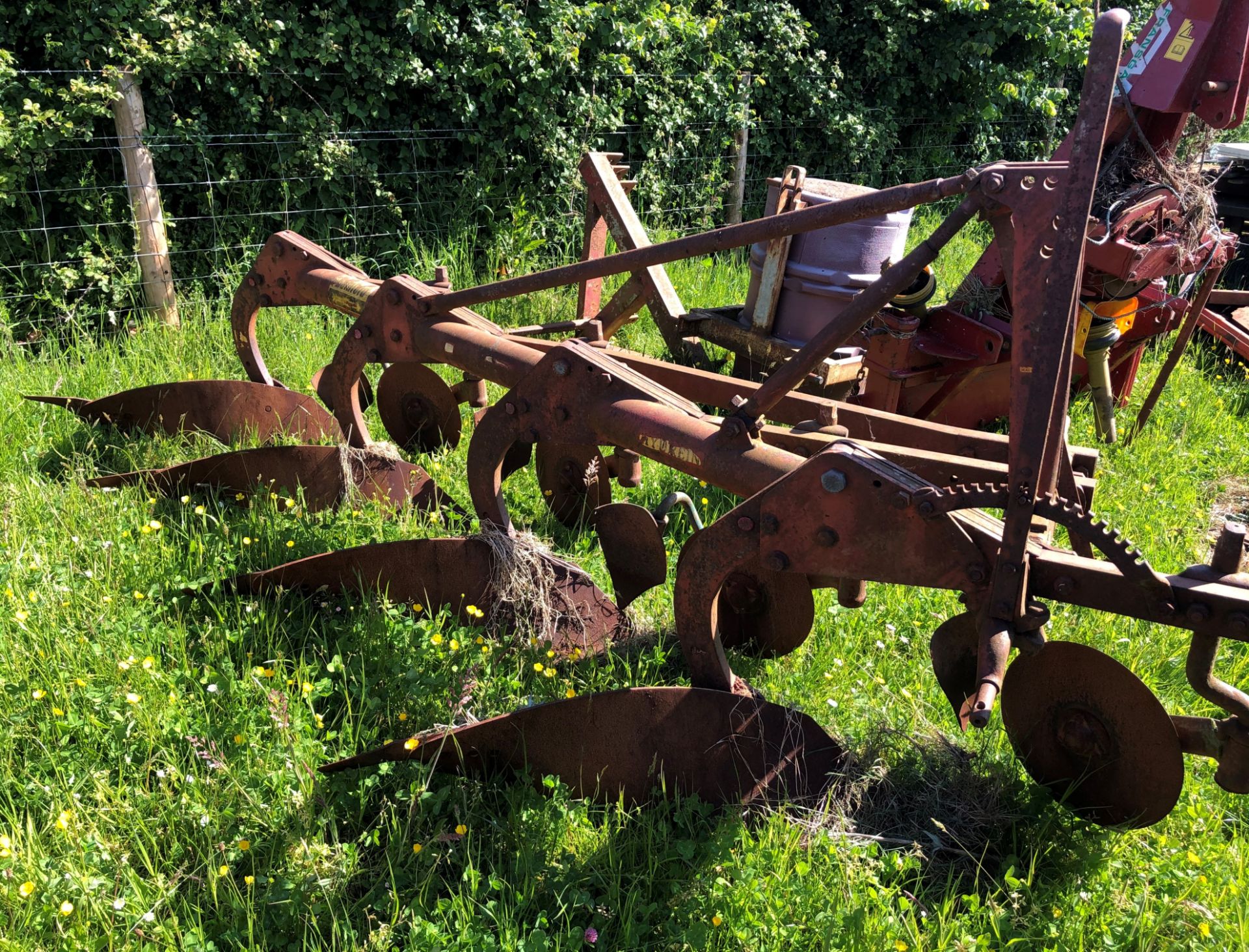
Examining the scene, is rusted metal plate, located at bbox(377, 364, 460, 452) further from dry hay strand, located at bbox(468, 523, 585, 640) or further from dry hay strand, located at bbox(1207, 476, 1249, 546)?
dry hay strand, located at bbox(1207, 476, 1249, 546)

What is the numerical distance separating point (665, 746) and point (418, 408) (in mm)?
2026

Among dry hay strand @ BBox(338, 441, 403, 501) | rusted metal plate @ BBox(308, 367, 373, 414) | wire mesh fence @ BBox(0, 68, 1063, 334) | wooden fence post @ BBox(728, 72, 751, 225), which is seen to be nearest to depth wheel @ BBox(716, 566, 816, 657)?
dry hay strand @ BBox(338, 441, 403, 501)

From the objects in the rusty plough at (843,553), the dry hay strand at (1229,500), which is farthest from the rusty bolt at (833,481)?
the dry hay strand at (1229,500)

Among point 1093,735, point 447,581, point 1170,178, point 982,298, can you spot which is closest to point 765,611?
point 1093,735

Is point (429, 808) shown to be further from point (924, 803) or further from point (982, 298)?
point (982, 298)

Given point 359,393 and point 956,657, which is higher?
point 359,393

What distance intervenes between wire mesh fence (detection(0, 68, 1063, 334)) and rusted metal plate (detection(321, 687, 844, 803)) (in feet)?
12.7

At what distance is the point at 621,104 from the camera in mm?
6832

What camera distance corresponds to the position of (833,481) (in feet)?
6.93

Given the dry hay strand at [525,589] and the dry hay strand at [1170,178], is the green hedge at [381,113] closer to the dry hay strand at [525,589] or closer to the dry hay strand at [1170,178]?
the dry hay strand at [525,589]

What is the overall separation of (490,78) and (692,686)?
4780 millimetres

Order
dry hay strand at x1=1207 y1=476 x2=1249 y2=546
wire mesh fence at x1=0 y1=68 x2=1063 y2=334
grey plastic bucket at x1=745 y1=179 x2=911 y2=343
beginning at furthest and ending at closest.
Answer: wire mesh fence at x1=0 y1=68 x2=1063 y2=334 → dry hay strand at x1=1207 y1=476 x2=1249 y2=546 → grey plastic bucket at x1=745 y1=179 x2=911 y2=343

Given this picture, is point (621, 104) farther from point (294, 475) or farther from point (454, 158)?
point (294, 475)

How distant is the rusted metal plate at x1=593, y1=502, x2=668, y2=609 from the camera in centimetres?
274
